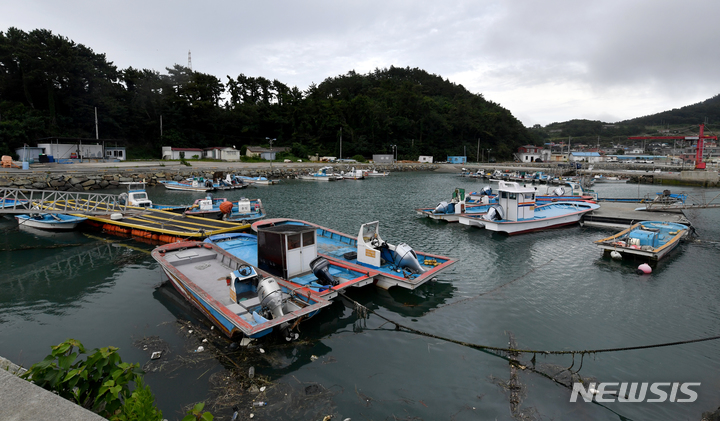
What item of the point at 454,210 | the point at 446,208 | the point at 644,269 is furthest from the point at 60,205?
the point at 644,269

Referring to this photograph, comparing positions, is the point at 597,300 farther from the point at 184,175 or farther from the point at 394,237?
the point at 184,175

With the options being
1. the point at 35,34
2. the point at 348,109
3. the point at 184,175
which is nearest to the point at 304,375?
the point at 184,175

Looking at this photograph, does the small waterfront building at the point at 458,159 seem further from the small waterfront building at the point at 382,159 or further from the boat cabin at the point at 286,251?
the boat cabin at the point at 286,251

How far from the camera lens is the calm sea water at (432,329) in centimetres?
738

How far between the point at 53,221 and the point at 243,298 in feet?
60.3

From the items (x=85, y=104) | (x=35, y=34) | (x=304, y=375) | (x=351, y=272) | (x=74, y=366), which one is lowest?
(x=304, y=375)

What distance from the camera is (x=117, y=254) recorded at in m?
17.5

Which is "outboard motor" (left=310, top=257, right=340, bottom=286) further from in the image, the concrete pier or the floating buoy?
the floating buoy

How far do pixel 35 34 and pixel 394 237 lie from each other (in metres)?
77.5

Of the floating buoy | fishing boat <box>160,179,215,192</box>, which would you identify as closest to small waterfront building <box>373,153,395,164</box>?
fishing boat <box>160,179,215,192</box>

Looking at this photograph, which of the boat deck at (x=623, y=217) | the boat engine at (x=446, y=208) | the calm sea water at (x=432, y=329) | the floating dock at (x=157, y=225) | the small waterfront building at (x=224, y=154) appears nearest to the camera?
the calm sea water at (x=432, y=329)

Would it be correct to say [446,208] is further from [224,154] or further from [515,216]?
[224,154]

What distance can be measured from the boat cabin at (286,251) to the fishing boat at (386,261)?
42cm

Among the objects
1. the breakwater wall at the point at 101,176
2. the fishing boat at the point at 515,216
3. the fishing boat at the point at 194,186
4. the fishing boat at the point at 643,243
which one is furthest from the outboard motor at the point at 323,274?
the breakwater wall at the point at 101,176
